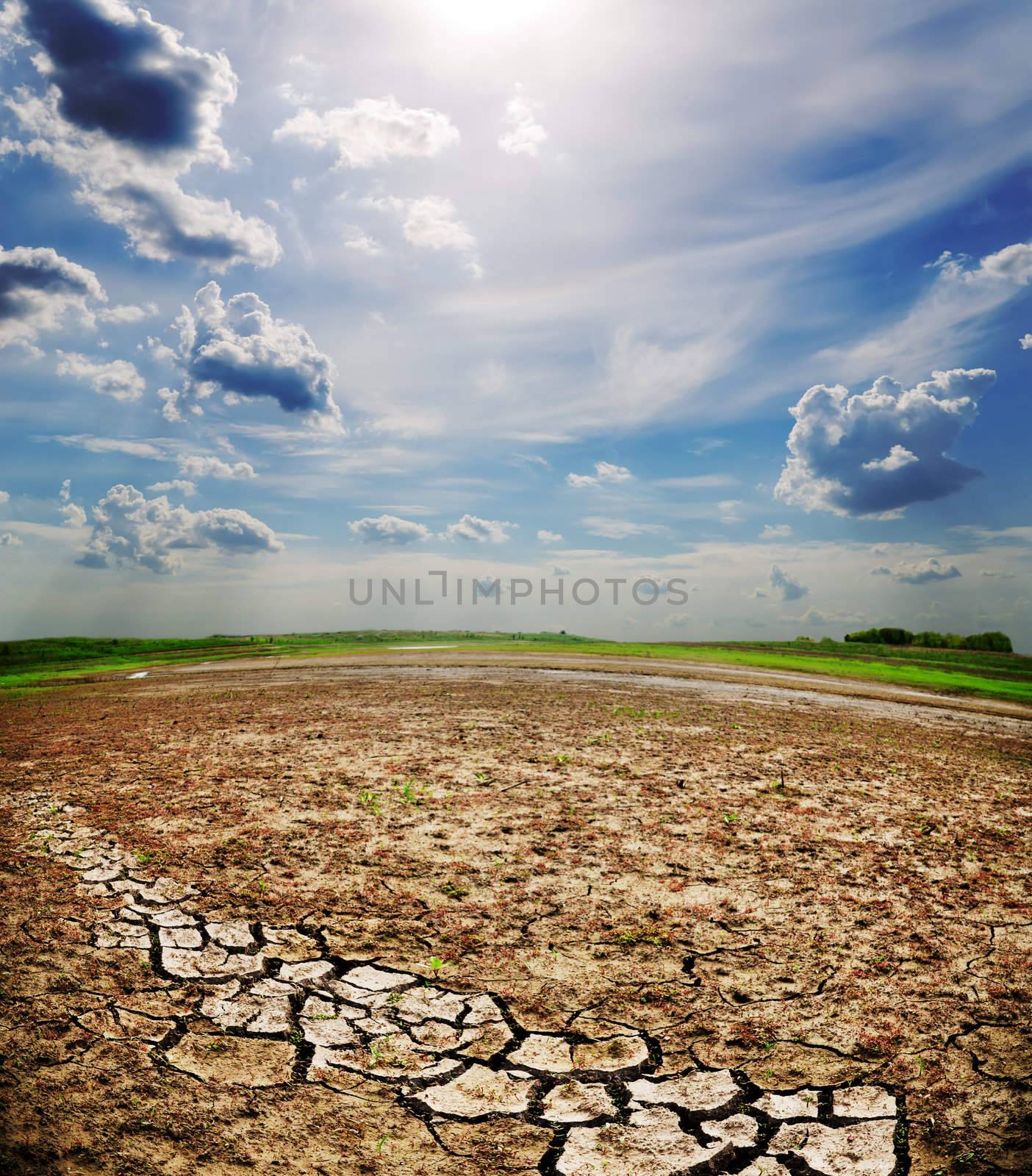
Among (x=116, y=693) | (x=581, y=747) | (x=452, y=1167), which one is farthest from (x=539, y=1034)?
(x=116, y=693)

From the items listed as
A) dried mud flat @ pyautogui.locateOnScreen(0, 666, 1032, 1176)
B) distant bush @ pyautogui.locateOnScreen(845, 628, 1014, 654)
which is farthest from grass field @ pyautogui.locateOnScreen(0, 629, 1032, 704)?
dried mud flat @ pyautogui.locateOnScreen(0, 666, 1032, 1176)

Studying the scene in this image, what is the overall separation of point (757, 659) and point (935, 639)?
38.3m

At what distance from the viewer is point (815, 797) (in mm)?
9883

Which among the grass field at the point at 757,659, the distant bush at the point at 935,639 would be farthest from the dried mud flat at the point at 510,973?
the distant bush at the point at 935,639

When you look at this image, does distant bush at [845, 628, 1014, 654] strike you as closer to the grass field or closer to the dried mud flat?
the grass field

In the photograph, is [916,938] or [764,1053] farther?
[916,938]

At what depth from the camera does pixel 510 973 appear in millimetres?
4996

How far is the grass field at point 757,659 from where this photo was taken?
34469 mm

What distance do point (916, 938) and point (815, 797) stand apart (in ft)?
14.4

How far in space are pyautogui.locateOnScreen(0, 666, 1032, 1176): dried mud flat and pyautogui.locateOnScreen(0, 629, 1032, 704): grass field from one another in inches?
1067

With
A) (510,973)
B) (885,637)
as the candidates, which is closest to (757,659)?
(885,637)

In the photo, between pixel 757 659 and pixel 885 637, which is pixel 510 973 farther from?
pixel 885 637

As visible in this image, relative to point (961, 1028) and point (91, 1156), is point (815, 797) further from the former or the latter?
point (91, 1156)

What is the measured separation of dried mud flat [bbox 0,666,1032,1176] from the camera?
11.8ft
